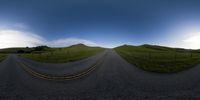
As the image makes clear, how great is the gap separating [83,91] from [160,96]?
13.5ft

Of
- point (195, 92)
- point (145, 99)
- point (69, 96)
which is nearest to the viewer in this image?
point (145, 99)

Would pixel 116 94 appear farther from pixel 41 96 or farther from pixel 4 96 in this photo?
pixel 4 96

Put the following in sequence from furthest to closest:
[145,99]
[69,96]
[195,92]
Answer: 1. [195,92]
2. [69,96]
3. [145,99]

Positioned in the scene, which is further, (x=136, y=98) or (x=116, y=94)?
(x=116, y=94)

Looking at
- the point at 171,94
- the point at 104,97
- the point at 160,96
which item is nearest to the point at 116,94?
the point at 104,97

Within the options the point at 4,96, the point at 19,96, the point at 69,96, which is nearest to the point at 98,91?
the point at 69,96

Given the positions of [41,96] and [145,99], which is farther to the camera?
[41,96]

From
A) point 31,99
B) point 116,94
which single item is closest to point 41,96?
point 31,99

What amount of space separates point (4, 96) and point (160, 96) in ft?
26.3

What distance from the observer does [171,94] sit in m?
9.69

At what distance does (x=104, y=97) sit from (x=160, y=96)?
2891 millimetres

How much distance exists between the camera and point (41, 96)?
9164mm

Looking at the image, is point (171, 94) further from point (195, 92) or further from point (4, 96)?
point (4, 96)

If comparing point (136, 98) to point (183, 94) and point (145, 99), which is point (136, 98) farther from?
point (183, 94)
